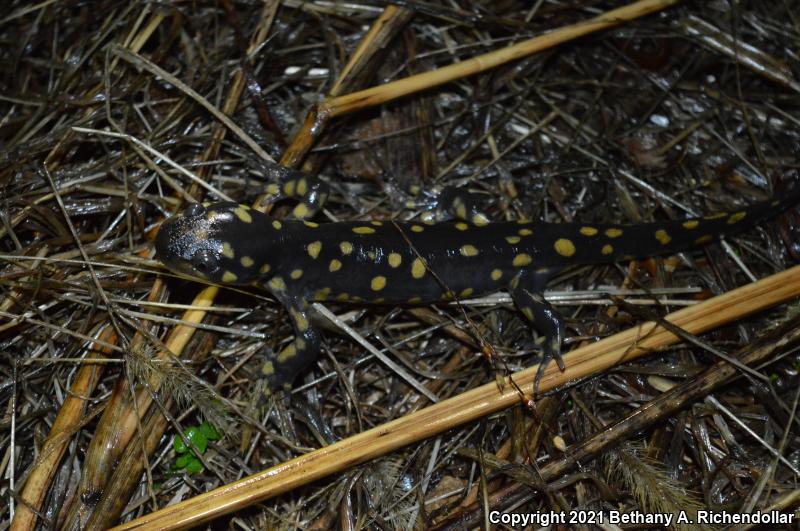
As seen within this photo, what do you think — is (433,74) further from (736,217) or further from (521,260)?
(736,217)

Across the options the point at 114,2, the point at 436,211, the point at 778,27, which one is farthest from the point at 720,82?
the point at 114,2

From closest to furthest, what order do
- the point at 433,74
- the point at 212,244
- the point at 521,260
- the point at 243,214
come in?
the point at 212,244 < the point at 243,214 < the point at 521,260 < the point at 433,74

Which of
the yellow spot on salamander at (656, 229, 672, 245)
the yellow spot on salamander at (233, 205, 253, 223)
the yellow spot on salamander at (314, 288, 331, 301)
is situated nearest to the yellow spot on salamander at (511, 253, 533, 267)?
the yellow spot on salamander at (656, 229, 672, 245)

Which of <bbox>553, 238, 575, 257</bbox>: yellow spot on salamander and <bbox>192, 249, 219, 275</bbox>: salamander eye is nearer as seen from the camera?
<bbox>192, 249, 219, 275</bbox>: salamander eye

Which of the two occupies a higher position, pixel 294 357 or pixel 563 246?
pixel 563 246

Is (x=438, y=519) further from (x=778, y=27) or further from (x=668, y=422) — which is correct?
(x=778, y=27)

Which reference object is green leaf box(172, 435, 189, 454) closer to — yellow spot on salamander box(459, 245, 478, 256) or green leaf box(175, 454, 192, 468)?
green leaf box(175, 454, 192, 468)

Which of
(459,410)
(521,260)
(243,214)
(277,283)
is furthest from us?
(521,260)

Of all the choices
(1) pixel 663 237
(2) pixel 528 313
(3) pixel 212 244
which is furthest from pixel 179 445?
(1) pixel 663 237
